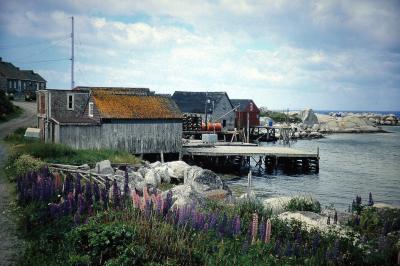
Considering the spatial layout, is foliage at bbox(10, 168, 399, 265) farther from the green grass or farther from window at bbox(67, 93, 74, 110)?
the green grass

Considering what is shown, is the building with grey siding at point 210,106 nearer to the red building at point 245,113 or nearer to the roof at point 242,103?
the red building at point 245,113

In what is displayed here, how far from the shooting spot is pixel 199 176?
23891 mm

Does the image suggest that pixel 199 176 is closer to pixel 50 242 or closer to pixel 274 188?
pixel 274 188

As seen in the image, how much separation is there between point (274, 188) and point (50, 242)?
962 inches

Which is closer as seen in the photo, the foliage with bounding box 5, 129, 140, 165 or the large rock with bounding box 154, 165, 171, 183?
the foliage with bounding box 5, 129, 140, 165

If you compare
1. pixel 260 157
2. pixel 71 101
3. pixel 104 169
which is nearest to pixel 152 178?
pixel 104 169

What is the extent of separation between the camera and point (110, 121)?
32.9 metres

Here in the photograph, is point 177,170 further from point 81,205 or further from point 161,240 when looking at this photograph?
point 161,240

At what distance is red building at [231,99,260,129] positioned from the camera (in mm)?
65750

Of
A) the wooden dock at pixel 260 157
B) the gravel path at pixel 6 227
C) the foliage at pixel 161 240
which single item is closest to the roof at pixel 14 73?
the wooden dock at pixel 260 157

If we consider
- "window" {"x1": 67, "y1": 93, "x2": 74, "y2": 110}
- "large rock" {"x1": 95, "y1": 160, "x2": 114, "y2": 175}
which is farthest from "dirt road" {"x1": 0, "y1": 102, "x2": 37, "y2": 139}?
"large rock" {"x1": 95, "y1": 160, "x2": 114, "y2": 175}

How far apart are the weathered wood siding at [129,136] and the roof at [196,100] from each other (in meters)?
25.4

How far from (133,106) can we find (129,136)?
2926 mm

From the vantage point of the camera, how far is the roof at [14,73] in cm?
6638
